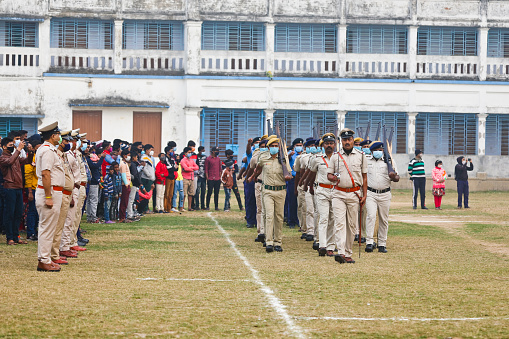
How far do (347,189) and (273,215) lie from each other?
1.71m

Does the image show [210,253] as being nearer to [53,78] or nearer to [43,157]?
[43,157]

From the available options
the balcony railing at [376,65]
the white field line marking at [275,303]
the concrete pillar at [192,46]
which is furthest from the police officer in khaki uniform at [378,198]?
the balcony railing at [376,65]

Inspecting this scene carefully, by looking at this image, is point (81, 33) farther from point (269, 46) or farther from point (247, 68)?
point (269, 46)

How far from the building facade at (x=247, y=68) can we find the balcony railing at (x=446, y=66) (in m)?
0.05

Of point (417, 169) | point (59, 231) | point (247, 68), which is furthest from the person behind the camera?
point (247, 68)

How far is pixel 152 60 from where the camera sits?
3594 centimetres

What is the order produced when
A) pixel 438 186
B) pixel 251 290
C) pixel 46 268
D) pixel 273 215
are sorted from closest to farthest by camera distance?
pixel 251 290 < pixel 46 268 < pixel 273 215 < pixel 438 186

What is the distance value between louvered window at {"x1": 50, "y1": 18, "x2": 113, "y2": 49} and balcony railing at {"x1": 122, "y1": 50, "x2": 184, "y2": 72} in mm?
1041

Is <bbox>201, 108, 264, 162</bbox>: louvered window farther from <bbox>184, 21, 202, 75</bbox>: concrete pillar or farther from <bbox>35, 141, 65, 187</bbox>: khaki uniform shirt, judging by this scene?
<bbox>35, 141, 65, 187</bbox>: khaki uniform shirt

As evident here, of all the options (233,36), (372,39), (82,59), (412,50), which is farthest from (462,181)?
(82,59)

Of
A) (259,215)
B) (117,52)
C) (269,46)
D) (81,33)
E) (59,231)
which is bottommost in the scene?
(259,215)

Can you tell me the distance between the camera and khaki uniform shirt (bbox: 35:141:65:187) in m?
11.4

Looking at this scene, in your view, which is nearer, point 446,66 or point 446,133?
point 446,66

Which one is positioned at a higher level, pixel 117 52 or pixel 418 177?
pixel 117 52
